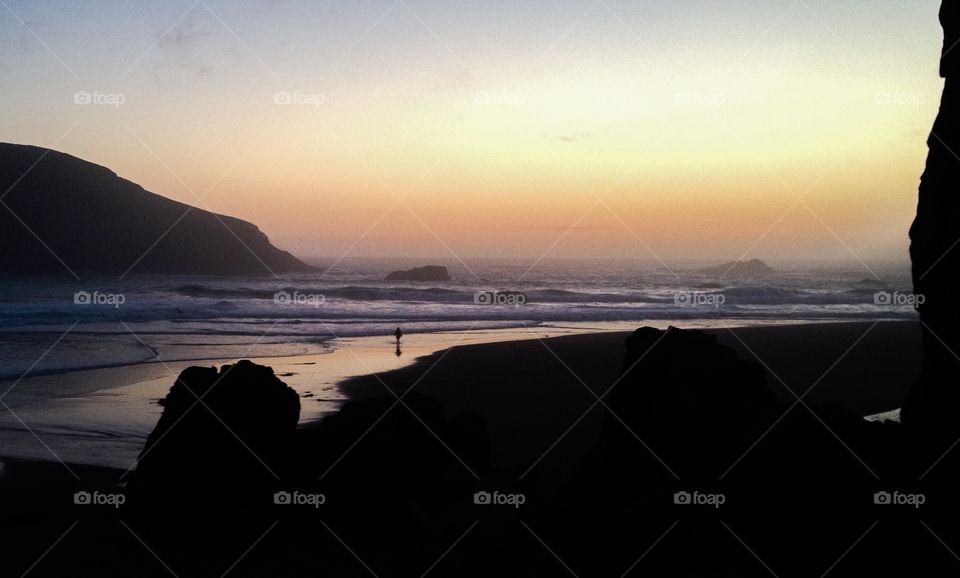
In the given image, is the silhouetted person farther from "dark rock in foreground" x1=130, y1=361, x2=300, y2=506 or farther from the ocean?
the ocean

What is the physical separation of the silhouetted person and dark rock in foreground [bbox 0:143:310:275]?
88.1 m

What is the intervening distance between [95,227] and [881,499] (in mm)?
107009

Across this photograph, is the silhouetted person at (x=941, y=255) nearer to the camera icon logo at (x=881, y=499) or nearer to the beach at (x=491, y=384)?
the camera icon logo at (x=881, y=499)

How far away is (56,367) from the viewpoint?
21.1 metres

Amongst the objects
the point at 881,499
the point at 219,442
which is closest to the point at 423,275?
the point at 219,442

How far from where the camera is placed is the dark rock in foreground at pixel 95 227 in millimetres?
87938

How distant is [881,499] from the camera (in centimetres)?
604

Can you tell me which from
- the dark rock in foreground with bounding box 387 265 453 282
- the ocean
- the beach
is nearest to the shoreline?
the beach

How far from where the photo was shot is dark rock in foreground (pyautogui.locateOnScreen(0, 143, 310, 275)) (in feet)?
289

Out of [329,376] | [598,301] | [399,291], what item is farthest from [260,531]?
[399,291]

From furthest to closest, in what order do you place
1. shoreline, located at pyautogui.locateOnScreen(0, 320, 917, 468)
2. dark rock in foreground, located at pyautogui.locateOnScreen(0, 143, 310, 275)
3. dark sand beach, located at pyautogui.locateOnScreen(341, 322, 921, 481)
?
dark rock in foreground, located at pyautogui.locateOnScreen(0, 143, 310, 275), shoreline, located at pyautogui.locateOnScreen(0, 320, 917, 468), dark sand beach, located at pyautogui.locateOnScreen(341, 322, 921, 481)

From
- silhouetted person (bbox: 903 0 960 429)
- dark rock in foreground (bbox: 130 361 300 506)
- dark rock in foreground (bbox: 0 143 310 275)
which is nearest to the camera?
silhouetted person (bbox: 903 0 960 429)

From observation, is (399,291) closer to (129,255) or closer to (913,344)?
(913,344)

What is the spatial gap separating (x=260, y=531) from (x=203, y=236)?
107417 mm
